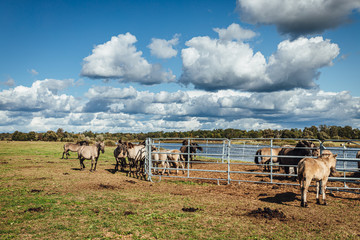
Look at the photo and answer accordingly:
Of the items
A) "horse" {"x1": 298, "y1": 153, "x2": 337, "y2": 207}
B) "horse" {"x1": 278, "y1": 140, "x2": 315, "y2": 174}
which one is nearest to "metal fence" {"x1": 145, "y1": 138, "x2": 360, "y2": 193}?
"horse" {"x1": 278, "y1": 140, "x2": 315, "y2": 174}

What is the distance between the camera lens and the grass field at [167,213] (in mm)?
5289

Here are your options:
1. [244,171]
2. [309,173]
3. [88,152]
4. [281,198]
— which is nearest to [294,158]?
[244,171]

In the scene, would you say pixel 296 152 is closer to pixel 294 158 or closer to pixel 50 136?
pixel 294 158

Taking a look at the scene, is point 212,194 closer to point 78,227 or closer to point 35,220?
point 78,227

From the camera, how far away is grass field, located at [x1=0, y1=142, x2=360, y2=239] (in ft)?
17.4

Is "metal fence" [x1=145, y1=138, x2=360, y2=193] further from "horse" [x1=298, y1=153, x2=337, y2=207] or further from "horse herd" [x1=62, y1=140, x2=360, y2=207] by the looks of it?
"horse" [x1=298, y1=153, x2=337, y2=207]

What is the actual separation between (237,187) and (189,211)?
4528 mm

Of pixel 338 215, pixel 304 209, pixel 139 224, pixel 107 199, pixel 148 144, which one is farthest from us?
pixel 148 144

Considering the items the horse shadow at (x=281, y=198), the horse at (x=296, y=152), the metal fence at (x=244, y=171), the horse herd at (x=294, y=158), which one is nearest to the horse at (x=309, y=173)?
the horse herd at (x=294, y=158)

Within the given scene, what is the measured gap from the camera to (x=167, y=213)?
21.8ft

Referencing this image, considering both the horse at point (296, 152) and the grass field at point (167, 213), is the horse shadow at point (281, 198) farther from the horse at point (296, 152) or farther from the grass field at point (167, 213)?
the horse at point (296, 152)

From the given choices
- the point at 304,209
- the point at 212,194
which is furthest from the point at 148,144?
the point at 304,209

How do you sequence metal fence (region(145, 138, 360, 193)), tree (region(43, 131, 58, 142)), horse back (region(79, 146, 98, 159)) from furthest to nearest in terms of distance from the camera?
1. tree (region(43, 131, 58, 142))
2. horse back (region(79, 146, 98, 159))
3. metal fence (region(145, 138, 360, 193))

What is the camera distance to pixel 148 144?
13.2m
